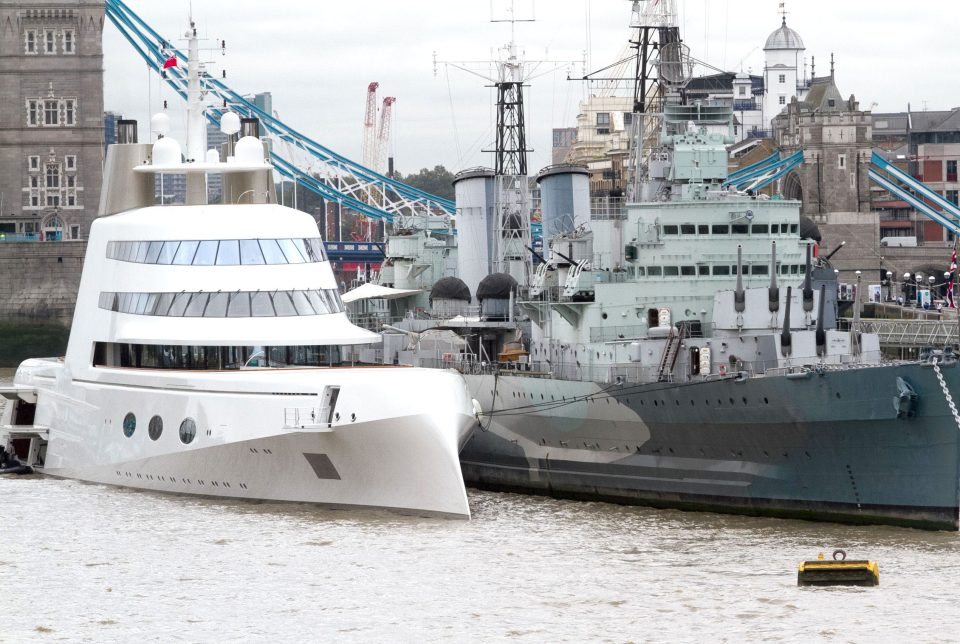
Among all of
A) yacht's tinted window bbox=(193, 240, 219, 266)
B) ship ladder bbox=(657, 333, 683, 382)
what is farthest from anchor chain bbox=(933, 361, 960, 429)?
yacht's tinted window bbox=(193, 240, 219, 266)

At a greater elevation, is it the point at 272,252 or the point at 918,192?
the point at 918,192

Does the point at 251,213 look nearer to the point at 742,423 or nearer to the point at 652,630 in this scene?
the point at 742,423

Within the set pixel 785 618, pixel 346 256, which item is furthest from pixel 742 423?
pixel 346 256

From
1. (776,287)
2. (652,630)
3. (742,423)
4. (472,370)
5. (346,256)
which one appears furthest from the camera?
(346,256)

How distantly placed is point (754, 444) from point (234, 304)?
10.1m

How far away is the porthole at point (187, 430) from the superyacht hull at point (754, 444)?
7.93 meters

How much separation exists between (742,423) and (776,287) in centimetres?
380

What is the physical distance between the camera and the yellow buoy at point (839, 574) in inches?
963

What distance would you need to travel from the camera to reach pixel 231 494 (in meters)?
31.6

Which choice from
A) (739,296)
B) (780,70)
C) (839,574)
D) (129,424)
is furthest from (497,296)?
(780,70)

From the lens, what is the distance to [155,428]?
3256cm

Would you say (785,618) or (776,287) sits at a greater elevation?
(776,287)

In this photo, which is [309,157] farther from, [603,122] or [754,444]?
[754,444]

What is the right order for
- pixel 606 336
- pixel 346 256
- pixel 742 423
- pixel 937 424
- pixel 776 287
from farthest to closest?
pixel 346 256 < pixel 606 336 < pixel 776 287 < pixel 742 423 < pixel 937 424
